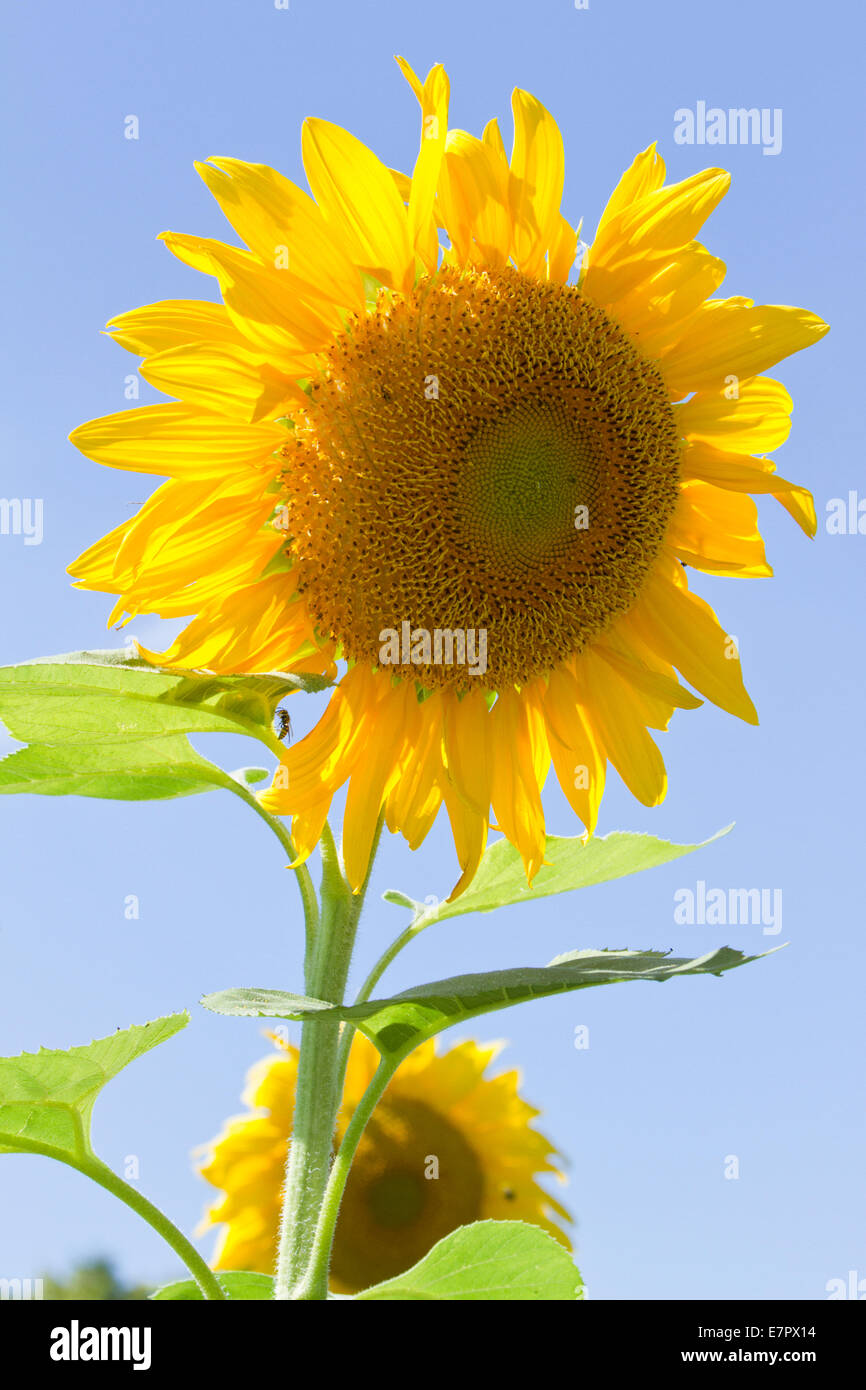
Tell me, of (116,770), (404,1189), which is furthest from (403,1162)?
(116,770)

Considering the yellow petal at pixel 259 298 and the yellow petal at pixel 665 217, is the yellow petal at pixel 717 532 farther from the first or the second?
A: the yellow petal at pixel 259 298

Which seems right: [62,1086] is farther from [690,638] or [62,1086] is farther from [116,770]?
[690,638]

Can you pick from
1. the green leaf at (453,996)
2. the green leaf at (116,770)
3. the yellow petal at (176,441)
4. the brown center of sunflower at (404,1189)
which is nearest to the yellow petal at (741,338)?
the yellow petal at (176,441)

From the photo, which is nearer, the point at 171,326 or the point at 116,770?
the point at 171,326

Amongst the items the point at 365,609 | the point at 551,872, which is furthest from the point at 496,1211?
the point at 365,609

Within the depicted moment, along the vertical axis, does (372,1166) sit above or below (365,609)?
below

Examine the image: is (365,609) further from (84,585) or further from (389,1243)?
(389,1243)
